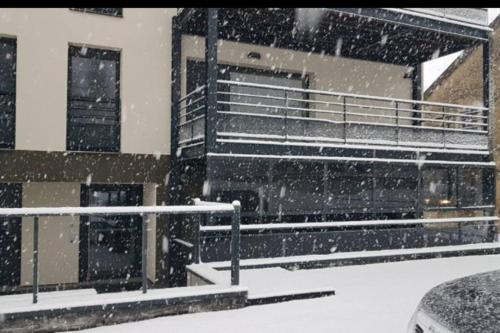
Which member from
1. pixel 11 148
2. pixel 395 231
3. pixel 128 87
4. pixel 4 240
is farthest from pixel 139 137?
pixel 395 231

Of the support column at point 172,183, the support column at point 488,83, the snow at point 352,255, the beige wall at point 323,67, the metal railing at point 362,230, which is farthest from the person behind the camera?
the beige wall at point 323,67

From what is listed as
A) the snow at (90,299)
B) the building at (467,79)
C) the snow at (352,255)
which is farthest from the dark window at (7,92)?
the building at (467,79)

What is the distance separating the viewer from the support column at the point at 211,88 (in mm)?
9047

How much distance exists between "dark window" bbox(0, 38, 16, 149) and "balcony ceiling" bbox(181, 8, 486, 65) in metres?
3.70

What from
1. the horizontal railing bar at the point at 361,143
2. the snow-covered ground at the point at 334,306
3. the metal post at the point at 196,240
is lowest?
the snow-covered ground at the point at 334,306

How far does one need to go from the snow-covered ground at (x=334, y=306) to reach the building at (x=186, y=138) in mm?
1569

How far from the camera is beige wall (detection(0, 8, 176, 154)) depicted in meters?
9.70

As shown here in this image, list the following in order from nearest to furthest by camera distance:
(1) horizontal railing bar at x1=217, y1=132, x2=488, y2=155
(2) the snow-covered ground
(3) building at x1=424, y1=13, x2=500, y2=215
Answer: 1. (2) the snow-covered ground
2. (1) horizontal railing bar at x1=217, y1=132, x2=488, y2=155
3. (3) building at x1=424, y1=13, x2=500, y2=215

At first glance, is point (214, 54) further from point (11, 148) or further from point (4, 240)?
point (4, 240)

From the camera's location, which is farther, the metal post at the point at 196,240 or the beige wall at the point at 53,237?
the beige wall at the point at 53,237

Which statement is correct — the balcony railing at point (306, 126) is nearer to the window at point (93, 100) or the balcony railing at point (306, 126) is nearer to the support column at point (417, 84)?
the window at point (93, 100)

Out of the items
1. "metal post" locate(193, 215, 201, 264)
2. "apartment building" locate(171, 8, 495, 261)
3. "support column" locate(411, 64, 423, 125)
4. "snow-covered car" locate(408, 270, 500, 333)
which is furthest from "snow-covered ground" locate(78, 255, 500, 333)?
"support column" locate(411, 64, 423, 125)

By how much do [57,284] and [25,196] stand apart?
78.4 inches

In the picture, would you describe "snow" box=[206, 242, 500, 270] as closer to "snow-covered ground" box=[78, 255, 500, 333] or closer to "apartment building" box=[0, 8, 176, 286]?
"snow-covered ground" box=[78, 255, 500, 333]
